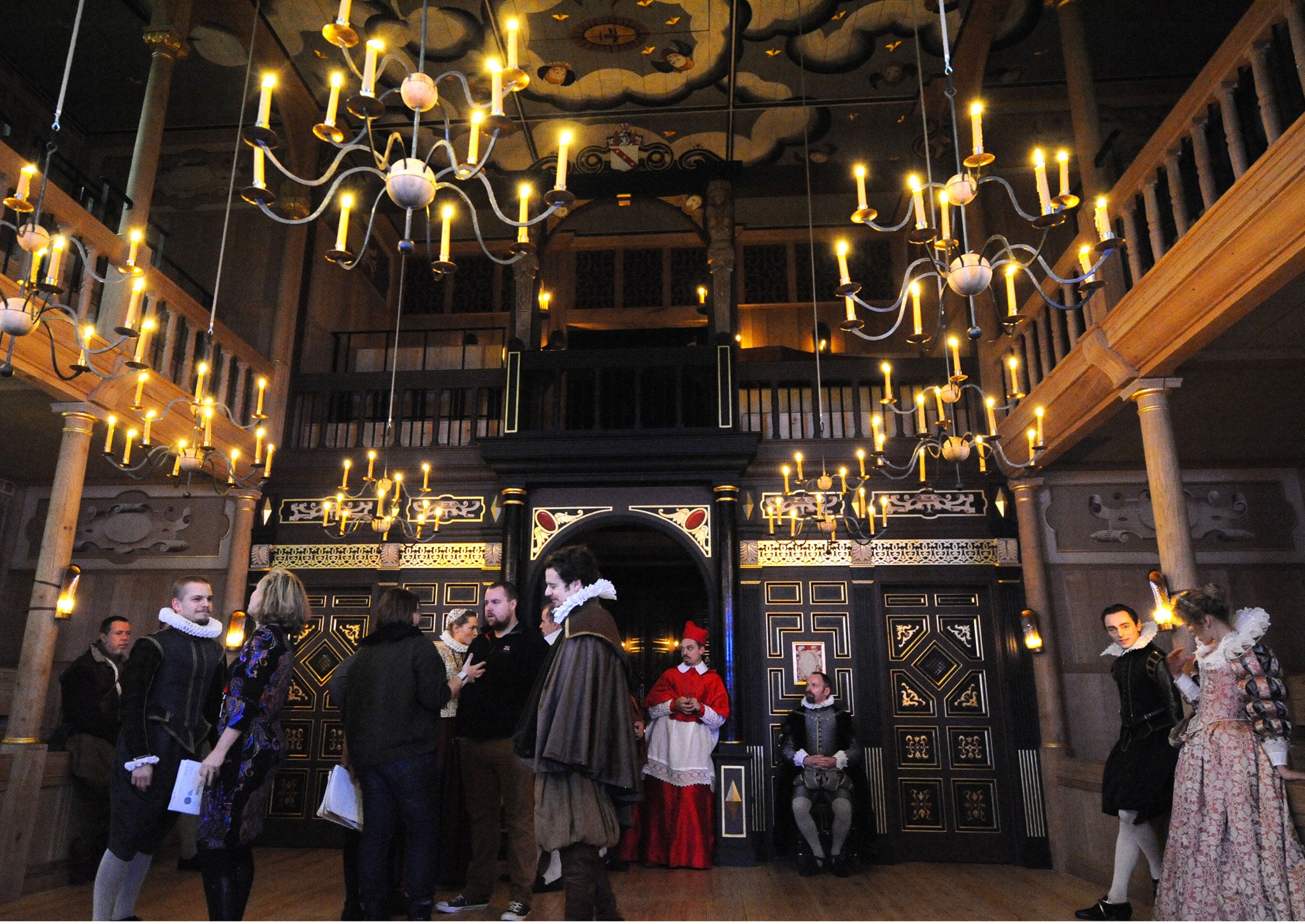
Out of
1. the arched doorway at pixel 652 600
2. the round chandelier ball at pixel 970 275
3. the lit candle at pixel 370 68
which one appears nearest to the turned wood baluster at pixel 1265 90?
the round chandelier ball at pixel 970 275

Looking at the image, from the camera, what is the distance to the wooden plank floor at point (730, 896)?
4.60 m

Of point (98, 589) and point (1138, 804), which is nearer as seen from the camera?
point (1138, 804)

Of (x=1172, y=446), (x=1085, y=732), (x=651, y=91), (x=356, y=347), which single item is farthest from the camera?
(x=356, y=347)

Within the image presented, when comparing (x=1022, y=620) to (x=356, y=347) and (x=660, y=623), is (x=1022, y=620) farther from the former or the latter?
(x=356, y=347)

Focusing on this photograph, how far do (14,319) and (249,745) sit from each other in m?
1.90

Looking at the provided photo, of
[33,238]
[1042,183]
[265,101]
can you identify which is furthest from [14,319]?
[1042,183]

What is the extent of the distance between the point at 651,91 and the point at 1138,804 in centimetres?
706

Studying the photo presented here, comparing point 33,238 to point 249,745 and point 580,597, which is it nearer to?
point 249,745

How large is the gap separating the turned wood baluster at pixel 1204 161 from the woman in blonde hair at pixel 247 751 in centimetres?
453

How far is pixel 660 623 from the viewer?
33.9 ft

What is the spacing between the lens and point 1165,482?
505cm

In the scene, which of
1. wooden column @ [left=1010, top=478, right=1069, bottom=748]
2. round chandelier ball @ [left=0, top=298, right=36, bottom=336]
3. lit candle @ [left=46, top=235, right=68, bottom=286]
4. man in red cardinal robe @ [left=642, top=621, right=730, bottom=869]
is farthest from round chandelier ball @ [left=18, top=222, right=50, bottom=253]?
wooden column @ [left=1010, top=478, right=1069, bottom=748]

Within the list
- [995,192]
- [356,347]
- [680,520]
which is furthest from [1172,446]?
[356,347]

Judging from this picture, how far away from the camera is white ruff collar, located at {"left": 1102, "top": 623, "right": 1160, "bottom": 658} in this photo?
15.5 feet
